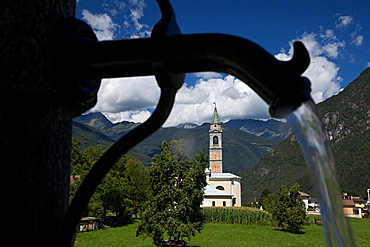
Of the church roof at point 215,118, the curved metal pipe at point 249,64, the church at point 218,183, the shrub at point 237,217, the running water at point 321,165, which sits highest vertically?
the church roof at point 215,118

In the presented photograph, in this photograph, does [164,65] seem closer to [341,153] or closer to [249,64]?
[249,64]

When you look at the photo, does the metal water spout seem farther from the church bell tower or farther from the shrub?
the church bell tower

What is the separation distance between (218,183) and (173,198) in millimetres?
43759

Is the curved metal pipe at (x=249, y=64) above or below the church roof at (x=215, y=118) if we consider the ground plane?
below

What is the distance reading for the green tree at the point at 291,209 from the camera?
29.8 meters

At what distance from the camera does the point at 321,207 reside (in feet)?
2.64

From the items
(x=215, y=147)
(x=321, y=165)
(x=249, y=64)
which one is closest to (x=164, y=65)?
(x=249, y=64)

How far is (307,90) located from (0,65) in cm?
74

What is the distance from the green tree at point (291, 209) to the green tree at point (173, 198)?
16720 mm

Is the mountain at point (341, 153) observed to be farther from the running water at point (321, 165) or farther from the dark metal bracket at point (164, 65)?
the dark metal bracket at point (164, 65)

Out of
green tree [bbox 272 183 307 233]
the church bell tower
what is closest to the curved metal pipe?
green tree [bbox 272 183 307 233]

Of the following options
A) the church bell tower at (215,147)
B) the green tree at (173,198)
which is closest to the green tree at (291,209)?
the green tree at (173,198)

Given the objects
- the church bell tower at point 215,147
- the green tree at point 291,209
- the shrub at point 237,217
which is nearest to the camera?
the green tree at point 291,209

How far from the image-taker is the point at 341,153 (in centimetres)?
11550
